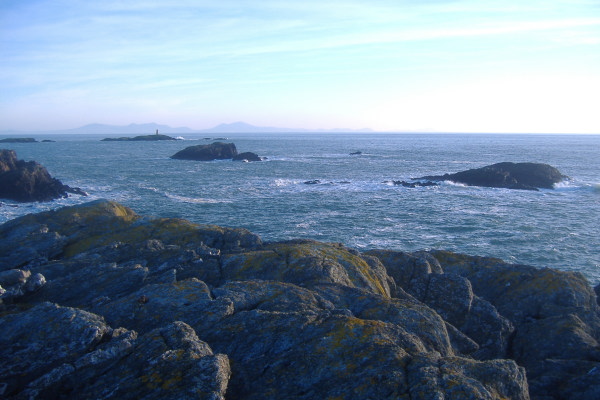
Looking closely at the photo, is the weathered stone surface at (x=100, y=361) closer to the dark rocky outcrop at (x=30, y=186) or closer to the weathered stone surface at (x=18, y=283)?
the weathered stone surface at (x=18, y=283)

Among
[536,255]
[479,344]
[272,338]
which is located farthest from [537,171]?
[272,338]

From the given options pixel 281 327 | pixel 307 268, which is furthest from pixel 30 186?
pixel 281 327

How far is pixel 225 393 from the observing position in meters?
5.70

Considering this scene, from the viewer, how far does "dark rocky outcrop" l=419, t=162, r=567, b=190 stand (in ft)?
196

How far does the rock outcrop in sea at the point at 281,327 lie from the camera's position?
5762 millimetres

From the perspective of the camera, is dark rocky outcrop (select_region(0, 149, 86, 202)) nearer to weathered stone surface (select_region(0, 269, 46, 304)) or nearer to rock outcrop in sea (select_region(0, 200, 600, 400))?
rock outcrop in sea (select_region(0, 200, 600, 400))

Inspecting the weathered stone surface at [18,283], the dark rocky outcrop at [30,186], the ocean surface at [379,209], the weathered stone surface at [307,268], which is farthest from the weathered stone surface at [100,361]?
the dark rocky outcrop at [30,186]

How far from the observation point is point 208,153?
109m

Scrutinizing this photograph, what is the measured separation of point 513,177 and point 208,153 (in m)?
74.4

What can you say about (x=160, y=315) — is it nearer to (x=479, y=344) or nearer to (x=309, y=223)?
(x=479, y=344)

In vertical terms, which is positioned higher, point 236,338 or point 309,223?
point 236,338

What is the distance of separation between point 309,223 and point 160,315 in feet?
89.1

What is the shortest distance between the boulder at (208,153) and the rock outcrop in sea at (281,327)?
95.2 meters

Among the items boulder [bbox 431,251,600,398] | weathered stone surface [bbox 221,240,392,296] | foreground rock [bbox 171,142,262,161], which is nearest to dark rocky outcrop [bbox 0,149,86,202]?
weathered stone surface [bbox 221,240,392,296]
